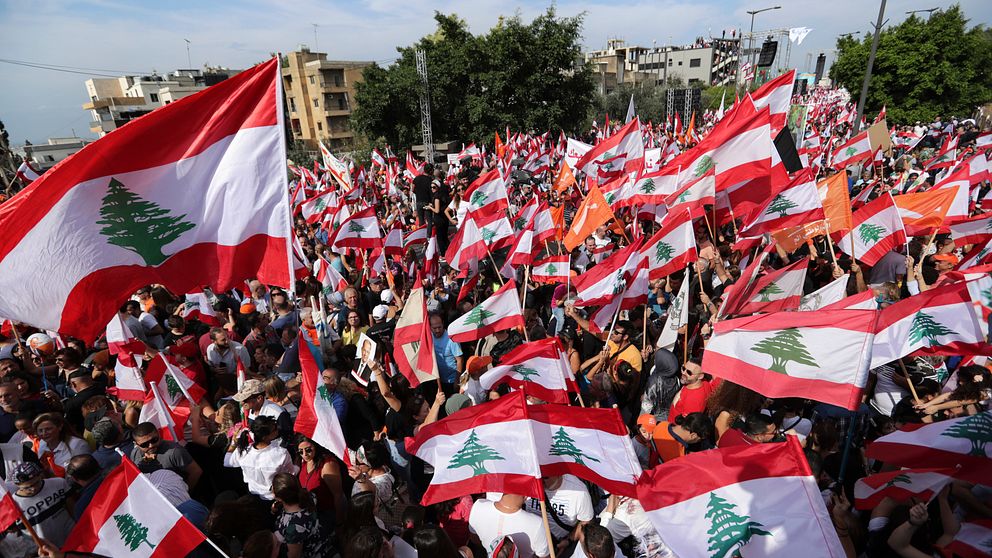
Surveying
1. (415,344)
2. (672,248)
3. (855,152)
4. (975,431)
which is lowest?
(415,344)

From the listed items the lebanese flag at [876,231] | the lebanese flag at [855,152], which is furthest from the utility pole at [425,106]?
the lebanese flag at [876,231]

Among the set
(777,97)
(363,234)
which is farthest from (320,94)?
(777,97)

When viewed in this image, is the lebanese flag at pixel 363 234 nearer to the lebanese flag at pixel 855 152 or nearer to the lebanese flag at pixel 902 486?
the lebanese flag at pixel 902 486

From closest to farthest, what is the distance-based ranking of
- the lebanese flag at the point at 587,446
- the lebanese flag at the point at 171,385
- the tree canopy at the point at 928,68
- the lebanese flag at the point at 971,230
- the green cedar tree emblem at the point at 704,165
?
the lebanese flag at the point at 587,446 < the lebanese flag at the point at 171,385 < the lebanese flag at the point at 971,230 < the green cedar tree emblem at the point at 704,165 < the tree canopy at the point at 928,68

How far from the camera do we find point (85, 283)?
3391 millimetres

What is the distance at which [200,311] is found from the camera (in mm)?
7566

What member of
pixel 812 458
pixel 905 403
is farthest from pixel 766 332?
pixel 905 403

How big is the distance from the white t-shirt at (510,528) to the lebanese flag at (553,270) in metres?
4.05

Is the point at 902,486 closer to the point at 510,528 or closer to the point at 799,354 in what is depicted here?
the point at 799,354

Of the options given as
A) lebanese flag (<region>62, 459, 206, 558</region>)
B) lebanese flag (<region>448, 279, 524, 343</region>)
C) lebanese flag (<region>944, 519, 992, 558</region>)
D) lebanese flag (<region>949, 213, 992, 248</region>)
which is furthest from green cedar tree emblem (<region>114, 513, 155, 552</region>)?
lebanese flag (<region>949, 213, 992, 248</region>)

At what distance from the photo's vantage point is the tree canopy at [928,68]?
1203 inches

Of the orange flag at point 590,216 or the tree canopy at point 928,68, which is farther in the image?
the tree canopy at point 928,68

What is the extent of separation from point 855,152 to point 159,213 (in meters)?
14.9

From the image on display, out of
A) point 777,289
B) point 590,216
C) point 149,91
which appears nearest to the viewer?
point 777,289
